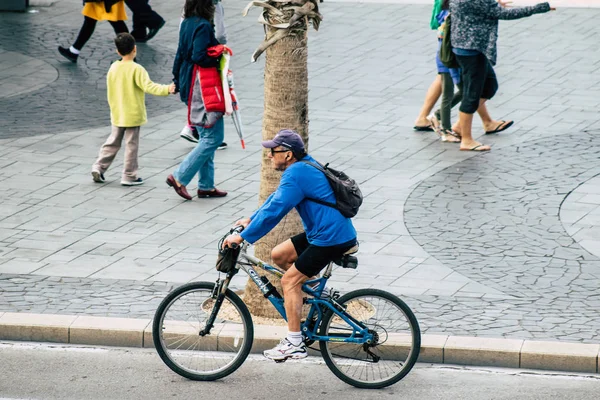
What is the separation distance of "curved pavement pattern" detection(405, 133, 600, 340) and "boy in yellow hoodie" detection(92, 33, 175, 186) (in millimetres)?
2685

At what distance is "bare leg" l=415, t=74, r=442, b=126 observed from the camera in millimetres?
13188

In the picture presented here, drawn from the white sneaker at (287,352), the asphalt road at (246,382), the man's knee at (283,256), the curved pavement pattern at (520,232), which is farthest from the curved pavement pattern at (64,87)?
the white sneaker at (287,352)

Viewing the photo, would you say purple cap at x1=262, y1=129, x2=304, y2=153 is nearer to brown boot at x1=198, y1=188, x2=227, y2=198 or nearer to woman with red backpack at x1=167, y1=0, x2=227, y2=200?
woman with red backpack at x1=167, y1=0, x2=227, y2=200

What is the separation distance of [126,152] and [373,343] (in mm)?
4737

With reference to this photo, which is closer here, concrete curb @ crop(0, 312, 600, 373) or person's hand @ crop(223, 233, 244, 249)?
person's hand @ crop(223, 233, 244, 249)

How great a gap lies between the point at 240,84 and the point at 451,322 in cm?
794

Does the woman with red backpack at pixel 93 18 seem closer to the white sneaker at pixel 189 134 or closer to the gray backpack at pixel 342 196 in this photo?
the white sneaker at pixel 189 134

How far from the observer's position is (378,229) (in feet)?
33.7

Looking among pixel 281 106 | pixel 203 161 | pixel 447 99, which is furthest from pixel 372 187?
pixel 281 106

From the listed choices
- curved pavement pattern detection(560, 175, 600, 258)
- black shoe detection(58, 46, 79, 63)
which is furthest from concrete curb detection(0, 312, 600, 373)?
black shoe detection(58, 46, 79, 63)

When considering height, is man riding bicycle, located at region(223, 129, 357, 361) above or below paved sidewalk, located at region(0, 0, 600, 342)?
above

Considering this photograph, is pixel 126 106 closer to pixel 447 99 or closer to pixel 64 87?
pixel 447 99

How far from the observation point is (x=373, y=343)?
24.3 ft

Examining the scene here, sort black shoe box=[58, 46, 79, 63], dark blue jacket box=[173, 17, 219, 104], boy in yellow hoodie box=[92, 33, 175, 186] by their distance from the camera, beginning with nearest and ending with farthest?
dark blue jacket box=[173, 17, 219, 104]
boy in yellow hoodie box=[92, 33, 175, 186]
black shoe box=[58, 46, 79, 63]
